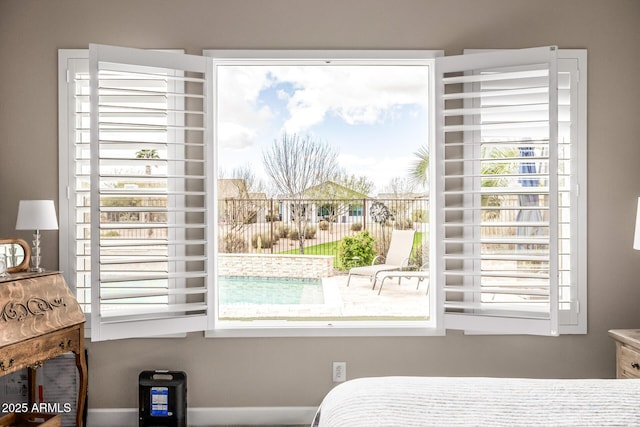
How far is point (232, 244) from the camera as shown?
341cm

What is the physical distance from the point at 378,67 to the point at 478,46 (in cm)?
64

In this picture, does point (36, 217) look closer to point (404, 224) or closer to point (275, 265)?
point (275, 265)

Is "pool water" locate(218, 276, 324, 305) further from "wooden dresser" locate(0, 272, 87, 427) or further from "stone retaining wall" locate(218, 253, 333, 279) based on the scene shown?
"wooden dresser" locate(0, 272, 87, 427)

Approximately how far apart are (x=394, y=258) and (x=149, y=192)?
165cm

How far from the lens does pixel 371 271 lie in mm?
3482

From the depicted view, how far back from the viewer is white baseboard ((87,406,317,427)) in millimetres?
3219

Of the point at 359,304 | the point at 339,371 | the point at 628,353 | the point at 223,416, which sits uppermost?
the point at 359,304

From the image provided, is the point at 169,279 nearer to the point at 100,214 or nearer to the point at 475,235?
the point at 100,214

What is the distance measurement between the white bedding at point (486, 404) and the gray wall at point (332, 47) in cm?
150

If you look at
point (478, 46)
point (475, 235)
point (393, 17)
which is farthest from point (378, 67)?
point (475, 235)

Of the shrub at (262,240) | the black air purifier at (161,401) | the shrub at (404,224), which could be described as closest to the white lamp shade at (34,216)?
the black air purifier at (161,401)

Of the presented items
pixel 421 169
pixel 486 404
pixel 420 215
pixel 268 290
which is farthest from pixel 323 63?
pixel 486 404

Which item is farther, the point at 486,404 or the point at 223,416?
the point at 223,416

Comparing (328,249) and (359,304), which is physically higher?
(328,249)
